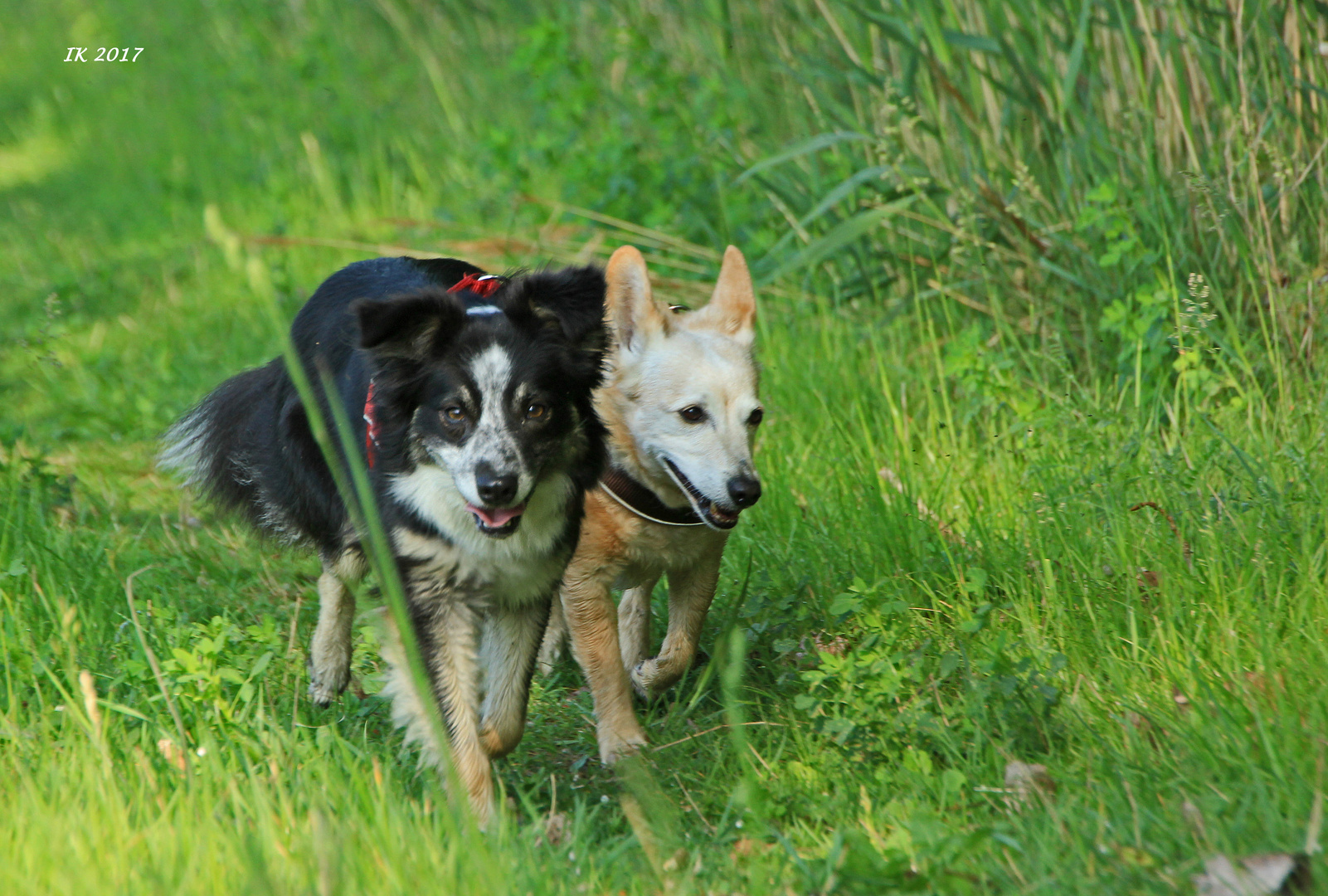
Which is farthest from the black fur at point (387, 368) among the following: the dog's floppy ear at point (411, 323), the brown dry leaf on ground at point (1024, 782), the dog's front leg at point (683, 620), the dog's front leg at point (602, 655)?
the brown dry leaf on ground at point (1024, 782)

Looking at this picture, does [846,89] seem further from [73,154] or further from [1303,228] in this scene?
[73,154]

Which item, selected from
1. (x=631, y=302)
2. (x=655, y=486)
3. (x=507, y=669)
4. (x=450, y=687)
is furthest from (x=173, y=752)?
(x=631, y=302)

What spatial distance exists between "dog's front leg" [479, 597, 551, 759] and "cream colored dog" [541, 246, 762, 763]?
0.23 m

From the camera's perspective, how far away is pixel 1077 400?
3.99 m

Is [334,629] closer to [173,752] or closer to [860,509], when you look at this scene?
[173,752]

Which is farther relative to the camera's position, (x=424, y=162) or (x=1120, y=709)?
(x=424, y=162)

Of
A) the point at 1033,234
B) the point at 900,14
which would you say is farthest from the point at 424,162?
the point at 1033,234

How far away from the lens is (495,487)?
2.65 metres

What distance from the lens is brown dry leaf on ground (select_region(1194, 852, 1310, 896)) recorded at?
75.4 inches

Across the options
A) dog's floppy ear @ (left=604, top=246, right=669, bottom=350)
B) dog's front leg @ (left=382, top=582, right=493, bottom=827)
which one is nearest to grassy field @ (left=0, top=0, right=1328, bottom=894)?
dog's front leg @ (left=382, top=582, right=493, bottom=827)

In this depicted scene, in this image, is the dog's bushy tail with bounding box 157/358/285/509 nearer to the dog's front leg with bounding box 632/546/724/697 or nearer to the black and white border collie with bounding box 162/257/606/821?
the black and white border collie with bounding box 162/257/606/821

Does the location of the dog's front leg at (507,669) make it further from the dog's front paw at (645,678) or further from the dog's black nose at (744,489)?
the dog's black nose at (744,489)

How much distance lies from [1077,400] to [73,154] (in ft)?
28.4

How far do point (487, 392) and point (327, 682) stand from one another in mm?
1068
